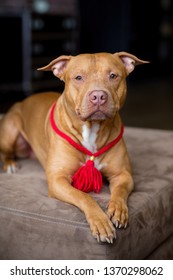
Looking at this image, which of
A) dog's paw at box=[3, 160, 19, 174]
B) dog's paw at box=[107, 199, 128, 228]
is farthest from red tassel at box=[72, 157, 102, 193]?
dog's paw at box=[3, 160, 19, 174]

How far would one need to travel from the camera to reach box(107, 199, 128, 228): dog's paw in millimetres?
2016

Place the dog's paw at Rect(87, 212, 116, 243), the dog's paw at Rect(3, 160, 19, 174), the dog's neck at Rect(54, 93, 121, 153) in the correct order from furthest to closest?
the dog's paw at Rect(3, 160, 19, 174)
the dog's neck at Rect(54, 93, 121, 153)
the dog's paw at Rect(87, 212, 116, 243)

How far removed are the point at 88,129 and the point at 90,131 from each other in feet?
0.05

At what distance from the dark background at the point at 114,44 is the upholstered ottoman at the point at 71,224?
387cm

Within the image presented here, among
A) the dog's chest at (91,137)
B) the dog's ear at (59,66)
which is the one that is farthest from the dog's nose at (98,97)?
the dog's ear at (59,66)

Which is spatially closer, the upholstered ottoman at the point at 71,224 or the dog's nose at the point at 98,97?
the upholstered ottoman at the point at 71,224

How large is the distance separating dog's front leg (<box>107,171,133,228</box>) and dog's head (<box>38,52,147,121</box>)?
360 mm

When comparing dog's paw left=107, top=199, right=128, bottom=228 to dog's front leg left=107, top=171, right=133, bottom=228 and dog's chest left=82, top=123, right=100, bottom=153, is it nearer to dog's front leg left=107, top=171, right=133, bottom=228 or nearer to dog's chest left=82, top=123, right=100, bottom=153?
dog's front leg left=107, top=171, right=133, bottom=228

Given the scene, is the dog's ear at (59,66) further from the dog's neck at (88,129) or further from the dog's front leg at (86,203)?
the dog's front leg at (86,203)

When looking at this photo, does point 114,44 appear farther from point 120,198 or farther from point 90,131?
point 120,198

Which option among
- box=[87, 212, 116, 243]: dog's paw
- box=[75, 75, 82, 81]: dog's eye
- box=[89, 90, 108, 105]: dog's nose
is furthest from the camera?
box=[75, 75, 82, 81]: dog's eye

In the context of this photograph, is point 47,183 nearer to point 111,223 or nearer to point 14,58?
point 111,223

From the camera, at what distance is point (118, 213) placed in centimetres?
205

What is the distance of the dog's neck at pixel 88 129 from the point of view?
2430 millimetres
